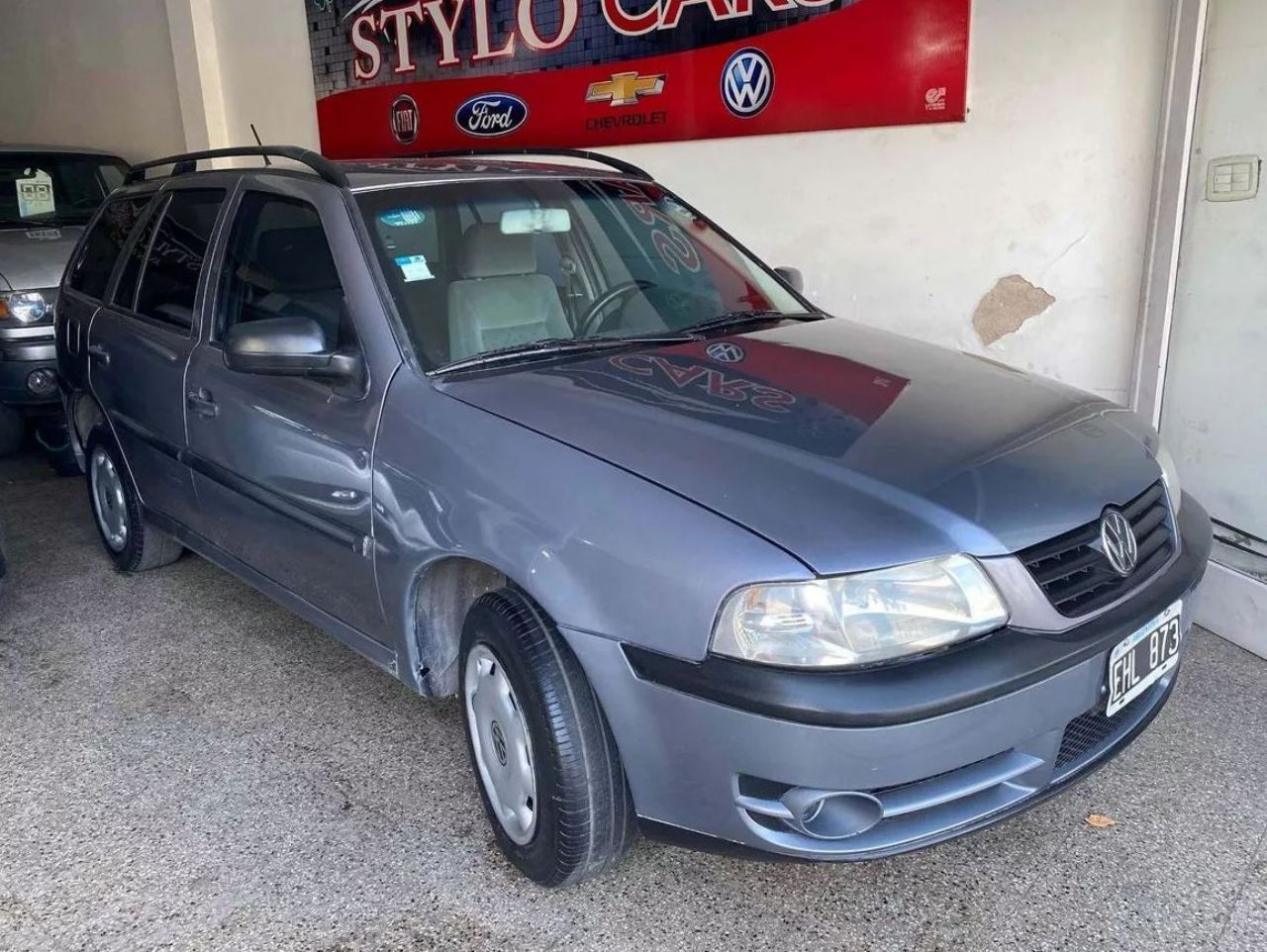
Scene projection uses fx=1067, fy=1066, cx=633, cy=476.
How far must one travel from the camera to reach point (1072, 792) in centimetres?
274

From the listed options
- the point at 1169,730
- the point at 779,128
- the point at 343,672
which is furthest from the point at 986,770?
the point at 779,128

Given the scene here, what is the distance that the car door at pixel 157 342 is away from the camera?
3.45 m

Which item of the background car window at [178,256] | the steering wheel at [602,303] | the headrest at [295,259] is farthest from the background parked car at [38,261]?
the steering wheel at [602,303]

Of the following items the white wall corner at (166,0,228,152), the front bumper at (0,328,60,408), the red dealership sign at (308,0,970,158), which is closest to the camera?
the red dealership sign at (308,0,970,158)

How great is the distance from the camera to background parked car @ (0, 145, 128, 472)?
565 cm

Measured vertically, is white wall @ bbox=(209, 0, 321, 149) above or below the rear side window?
above

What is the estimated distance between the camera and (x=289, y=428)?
2.87 metres

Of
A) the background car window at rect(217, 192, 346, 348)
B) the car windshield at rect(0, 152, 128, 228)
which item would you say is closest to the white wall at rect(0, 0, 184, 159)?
the car windshield at rect(0, 152, 128, 228)

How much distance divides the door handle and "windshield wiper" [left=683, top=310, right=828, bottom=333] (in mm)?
1454

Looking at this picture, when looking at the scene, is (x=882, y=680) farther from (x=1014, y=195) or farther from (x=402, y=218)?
(x=1014, y=195)

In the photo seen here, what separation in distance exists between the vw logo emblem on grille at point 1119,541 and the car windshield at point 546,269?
123 cm

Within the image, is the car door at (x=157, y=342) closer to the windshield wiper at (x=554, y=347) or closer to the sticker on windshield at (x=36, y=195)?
the windshield wiper at (x=554, y=347)

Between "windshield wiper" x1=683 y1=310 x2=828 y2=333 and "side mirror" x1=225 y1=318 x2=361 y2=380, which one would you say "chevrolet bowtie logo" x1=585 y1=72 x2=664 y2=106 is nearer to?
"windshield wiper" x1=683 y1=310 x2=828 y2=333

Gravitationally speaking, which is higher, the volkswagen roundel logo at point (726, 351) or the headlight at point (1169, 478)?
the volkswagen roundel logo at point (726, 351)
